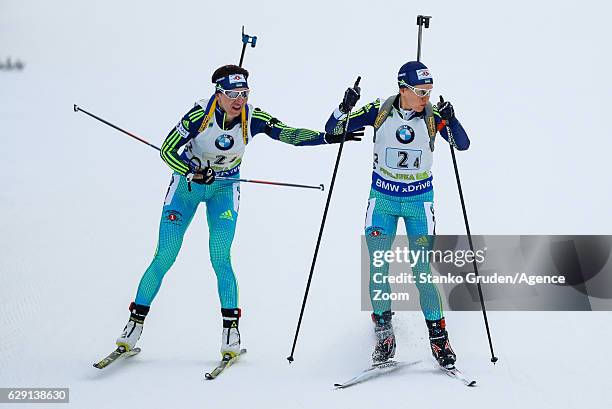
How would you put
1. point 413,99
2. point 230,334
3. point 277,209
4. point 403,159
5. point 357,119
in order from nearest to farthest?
point 413,99 < point 403,159 < point 357,119 < point 230,334 < point 277,209

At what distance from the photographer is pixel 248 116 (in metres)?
6.27

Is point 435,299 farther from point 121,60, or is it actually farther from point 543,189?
point 121,60

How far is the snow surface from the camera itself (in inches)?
236

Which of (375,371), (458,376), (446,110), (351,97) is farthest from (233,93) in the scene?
(458,376)

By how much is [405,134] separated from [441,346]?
146cm

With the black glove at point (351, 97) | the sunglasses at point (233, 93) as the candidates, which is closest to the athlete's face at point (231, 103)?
the sunglasses at point (233, 93)

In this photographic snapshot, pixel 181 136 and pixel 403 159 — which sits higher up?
pixel 181 136

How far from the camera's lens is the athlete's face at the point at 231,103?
6113 mm

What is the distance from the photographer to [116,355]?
20.4 ft

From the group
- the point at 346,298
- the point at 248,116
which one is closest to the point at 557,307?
the point at 346,298

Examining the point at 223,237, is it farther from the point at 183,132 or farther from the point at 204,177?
the point at 183,132

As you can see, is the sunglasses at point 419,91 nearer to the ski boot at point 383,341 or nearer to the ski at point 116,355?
the ski boot at point 383,341

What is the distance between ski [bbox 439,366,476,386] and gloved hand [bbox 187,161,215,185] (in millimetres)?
2021

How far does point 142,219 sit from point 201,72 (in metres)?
8.99
